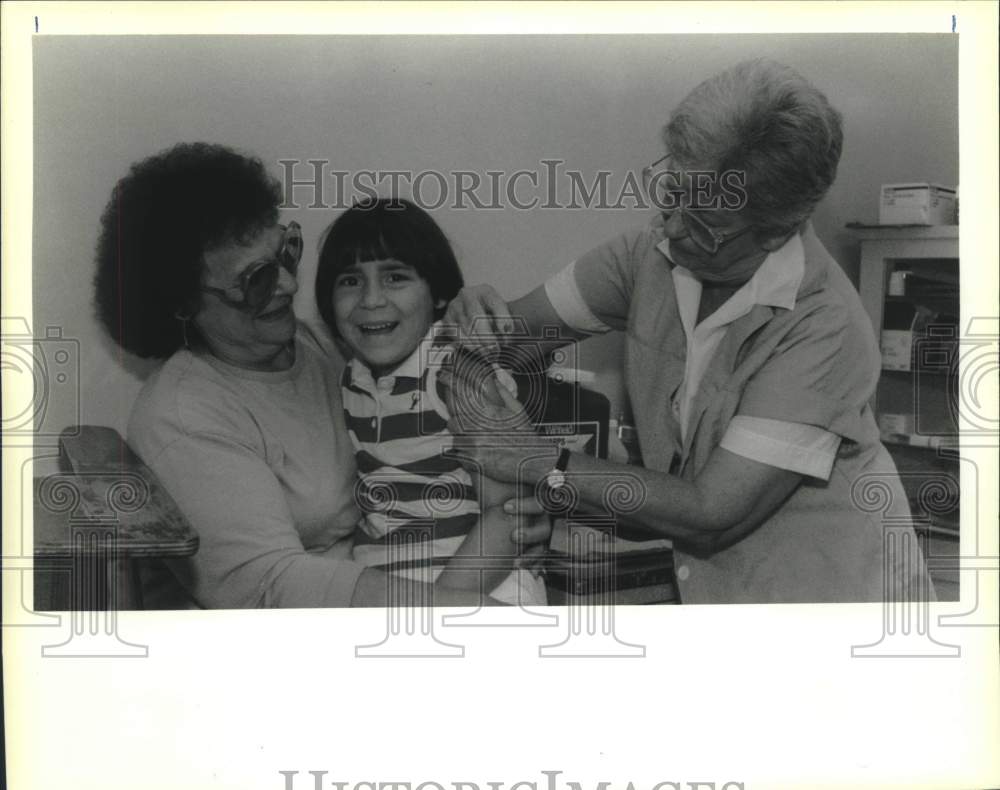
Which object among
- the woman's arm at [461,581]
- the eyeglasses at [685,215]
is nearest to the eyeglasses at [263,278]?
the woman's arm at [461,581]

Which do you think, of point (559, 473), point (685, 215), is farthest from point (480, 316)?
point (685, 215)

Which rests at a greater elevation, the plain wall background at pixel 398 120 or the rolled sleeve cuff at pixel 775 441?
the plain wall background at pixel 398 120

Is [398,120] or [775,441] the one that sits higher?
[398,120]

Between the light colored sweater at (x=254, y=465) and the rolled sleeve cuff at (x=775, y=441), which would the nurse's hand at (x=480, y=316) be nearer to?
the light colored sweater at (x=254, y=465)

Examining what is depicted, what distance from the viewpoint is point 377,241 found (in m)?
2.58

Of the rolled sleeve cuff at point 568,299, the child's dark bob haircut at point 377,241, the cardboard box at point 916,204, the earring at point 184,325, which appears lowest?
the earring at point 184,325

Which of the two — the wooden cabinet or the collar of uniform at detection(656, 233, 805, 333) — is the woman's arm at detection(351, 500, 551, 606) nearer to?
the collar of uniform at detection(656, 233, 805, 333)

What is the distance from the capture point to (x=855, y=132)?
8.60 feet

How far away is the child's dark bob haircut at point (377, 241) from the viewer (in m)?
2.58

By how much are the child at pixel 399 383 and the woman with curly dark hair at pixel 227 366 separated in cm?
5

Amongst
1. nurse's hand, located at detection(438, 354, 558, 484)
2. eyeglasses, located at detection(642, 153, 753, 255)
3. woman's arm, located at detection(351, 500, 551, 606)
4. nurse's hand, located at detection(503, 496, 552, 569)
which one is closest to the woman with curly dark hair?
woman's arm, located at detection(351, 500, 551, 606)

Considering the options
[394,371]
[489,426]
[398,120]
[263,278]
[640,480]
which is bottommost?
[640,480]

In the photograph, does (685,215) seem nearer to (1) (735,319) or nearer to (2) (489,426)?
(1) (735,319)

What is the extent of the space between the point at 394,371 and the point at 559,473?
1.44 feet
